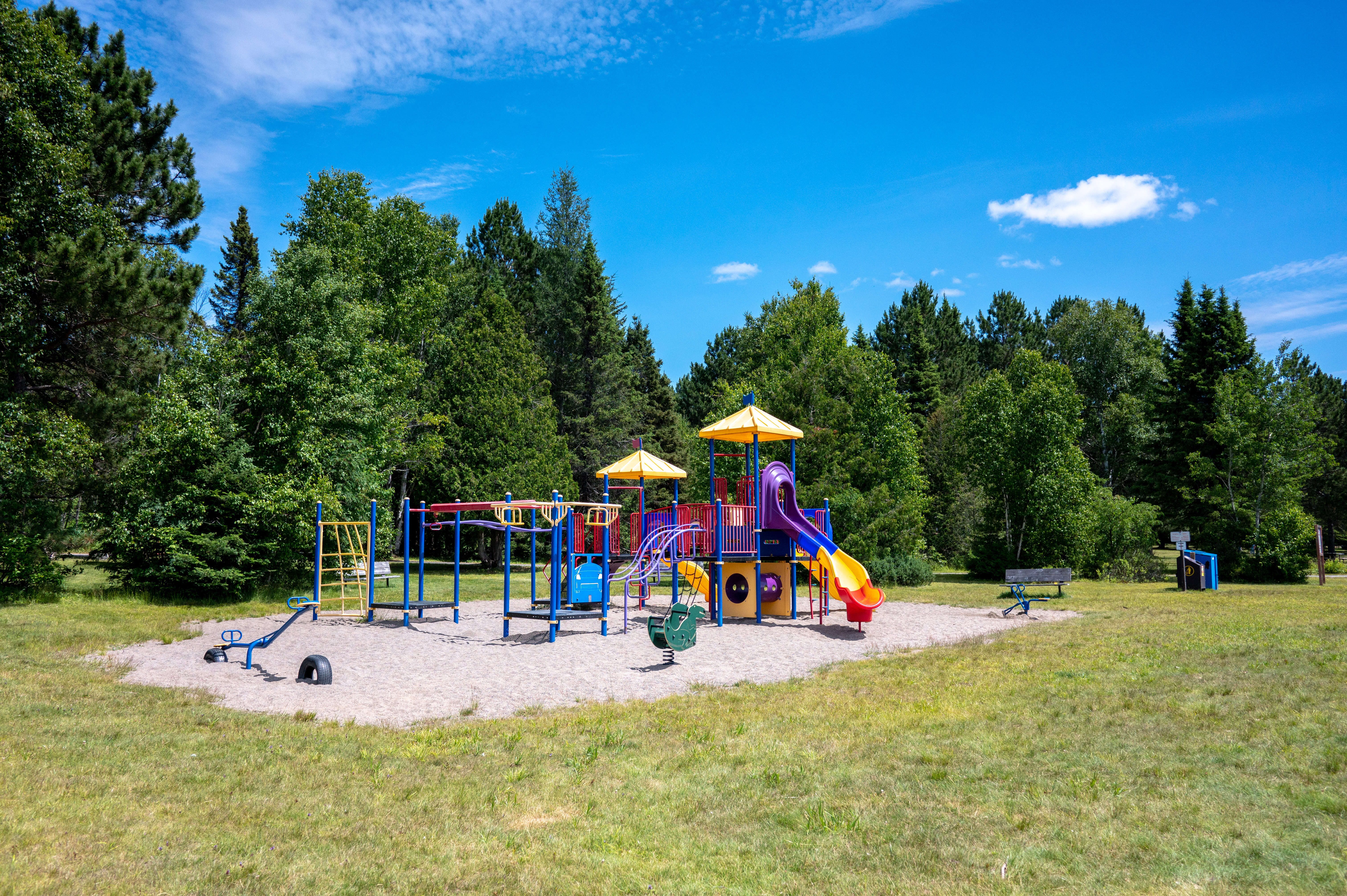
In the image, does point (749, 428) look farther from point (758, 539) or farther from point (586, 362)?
point (586, 362)

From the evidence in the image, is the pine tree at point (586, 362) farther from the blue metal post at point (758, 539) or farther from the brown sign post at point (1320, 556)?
the brown sign post at point (1320, 556)

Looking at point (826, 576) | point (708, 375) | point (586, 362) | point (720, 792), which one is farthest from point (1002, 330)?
point (720, 792)

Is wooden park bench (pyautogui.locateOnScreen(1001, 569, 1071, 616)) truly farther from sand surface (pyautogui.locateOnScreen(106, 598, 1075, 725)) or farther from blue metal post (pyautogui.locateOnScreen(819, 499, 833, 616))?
blue metal post (pyautogui.locateOnScreen(819, 499, 833, 616))

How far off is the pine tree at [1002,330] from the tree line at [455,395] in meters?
3.77

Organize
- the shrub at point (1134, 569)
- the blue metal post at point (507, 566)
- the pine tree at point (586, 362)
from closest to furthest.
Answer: the blue metal post at point (507, 566)
the shrub at point (1134, 569)
the pine tree at point (586, 362)

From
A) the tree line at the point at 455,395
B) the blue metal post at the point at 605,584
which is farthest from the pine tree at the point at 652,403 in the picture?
the blue metal post at the point at 605,584

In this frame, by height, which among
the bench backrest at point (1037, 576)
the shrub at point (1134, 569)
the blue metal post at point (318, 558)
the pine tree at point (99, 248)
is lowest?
the shrub at point (1134, 569)

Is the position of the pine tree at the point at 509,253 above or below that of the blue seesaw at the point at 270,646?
above

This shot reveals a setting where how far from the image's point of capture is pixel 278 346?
82.0ft

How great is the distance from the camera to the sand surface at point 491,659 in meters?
9.91

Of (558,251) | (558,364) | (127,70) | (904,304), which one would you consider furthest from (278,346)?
(904,304)

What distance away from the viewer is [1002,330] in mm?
67500

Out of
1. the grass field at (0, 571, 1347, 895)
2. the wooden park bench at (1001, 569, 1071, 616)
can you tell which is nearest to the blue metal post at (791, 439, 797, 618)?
the wooden park bench at (1001, 569, 1071, 616)

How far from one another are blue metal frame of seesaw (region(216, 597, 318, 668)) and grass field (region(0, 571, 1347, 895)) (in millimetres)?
1967
